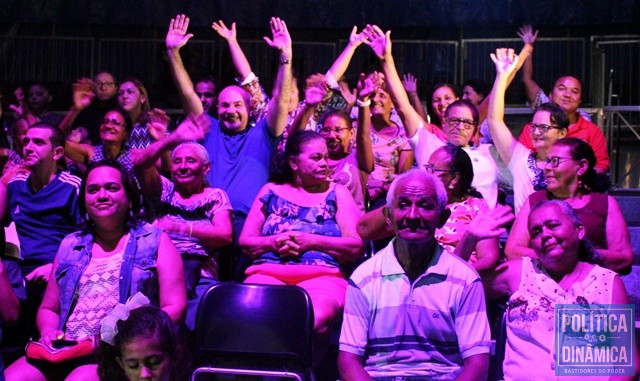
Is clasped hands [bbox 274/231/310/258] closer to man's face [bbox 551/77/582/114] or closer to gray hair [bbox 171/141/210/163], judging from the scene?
gray hair [bbox 171/141/210/163]

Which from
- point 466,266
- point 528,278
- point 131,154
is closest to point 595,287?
point 528,278

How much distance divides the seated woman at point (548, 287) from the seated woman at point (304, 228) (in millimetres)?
856

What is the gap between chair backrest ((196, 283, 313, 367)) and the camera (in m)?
3.99

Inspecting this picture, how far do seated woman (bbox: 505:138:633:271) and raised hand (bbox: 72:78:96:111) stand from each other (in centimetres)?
325

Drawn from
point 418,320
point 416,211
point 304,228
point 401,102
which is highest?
point 401,102

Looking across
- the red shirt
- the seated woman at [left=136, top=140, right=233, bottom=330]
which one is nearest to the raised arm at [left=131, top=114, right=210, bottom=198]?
the seated woman at [left=136, top=140, right=233, bottom=330]

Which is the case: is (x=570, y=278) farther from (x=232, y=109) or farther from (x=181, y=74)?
(x=181, y=74)

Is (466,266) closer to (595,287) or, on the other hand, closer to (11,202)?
(595,287)

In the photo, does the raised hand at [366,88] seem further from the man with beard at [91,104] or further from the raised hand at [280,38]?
the man with beard at [91,104]

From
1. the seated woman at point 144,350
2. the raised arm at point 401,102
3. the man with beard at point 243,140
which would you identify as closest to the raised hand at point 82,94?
the man with beard at point 243,140

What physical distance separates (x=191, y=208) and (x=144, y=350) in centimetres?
186

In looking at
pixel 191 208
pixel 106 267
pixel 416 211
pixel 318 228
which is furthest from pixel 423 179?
pixel 191 208

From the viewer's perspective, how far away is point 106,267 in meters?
4.01

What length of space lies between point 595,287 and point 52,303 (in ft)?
6.95
